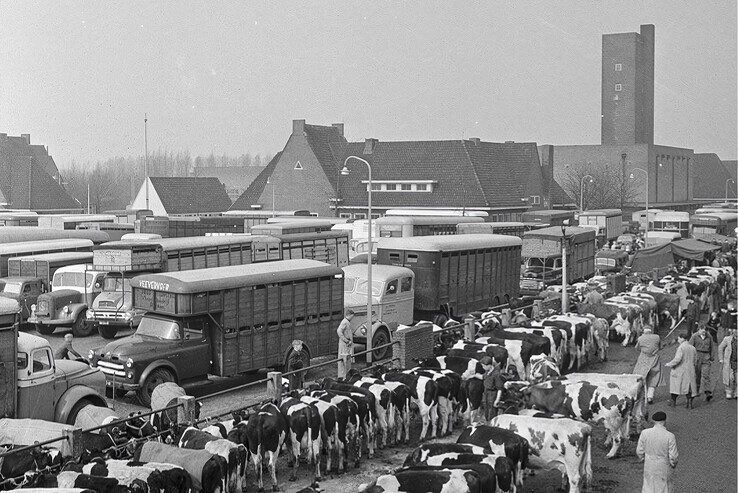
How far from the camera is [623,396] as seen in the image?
19.1m

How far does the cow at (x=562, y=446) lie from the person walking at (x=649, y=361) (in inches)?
233

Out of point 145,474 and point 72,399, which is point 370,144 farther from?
point 145,474

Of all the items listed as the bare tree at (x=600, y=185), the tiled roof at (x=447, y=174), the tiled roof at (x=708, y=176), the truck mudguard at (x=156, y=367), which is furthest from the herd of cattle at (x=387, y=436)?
the tiled roof at (x=708, y=176)

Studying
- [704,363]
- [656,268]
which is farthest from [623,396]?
[656,268]

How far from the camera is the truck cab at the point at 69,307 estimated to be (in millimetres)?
32094

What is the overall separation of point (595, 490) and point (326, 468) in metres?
5.10

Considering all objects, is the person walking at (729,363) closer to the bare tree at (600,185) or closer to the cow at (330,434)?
the cow at (330,434)

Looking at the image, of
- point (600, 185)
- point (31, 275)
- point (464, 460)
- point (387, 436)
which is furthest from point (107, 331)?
point (600, 185)

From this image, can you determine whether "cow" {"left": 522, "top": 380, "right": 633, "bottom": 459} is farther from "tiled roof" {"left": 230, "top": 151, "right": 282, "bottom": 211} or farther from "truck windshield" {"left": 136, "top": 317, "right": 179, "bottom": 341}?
"tiled roof" {"left": 230, "top": 151, "right": 282, "bottom": 211}

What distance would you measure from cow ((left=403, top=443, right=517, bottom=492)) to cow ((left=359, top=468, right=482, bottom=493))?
538mm

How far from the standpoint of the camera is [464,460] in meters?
15.2

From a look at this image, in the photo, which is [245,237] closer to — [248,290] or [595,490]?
[248,290]

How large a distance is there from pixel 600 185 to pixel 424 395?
8578cm

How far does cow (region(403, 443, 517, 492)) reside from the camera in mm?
14969
